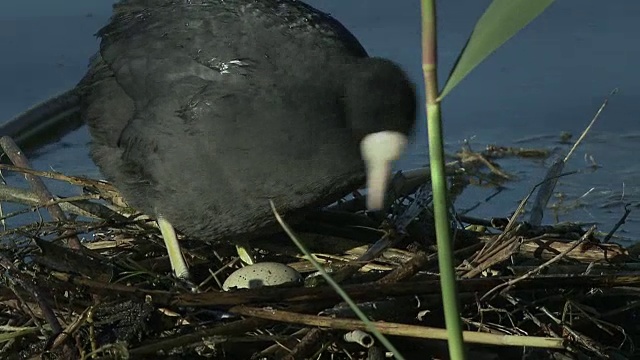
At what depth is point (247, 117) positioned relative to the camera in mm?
2266

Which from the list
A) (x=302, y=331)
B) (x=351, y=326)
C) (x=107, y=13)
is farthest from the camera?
(x=107, y=13)

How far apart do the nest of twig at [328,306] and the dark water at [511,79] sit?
0.86 metres

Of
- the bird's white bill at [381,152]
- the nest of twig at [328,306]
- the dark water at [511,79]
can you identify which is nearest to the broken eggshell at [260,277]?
the nest of twig at [328,306]

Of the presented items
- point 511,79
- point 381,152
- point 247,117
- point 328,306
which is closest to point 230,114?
point 247,117

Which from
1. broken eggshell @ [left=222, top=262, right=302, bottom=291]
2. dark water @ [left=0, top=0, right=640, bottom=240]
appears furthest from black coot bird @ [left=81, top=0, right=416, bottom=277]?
dark water @ [left=0, top=0, right=640, bottom=240]

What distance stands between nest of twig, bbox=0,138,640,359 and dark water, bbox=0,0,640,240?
34.0 inches

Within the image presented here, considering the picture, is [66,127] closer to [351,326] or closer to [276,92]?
[276,92]

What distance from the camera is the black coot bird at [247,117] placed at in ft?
7.36

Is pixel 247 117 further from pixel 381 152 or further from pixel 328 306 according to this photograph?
pixel 328 306

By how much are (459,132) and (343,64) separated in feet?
4.46

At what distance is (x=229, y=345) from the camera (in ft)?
6.25

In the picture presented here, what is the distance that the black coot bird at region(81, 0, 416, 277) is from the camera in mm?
2244

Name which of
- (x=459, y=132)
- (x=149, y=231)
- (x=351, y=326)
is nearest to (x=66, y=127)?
(x=149, y=231)

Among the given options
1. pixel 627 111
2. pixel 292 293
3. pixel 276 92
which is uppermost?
pixel 276 92
